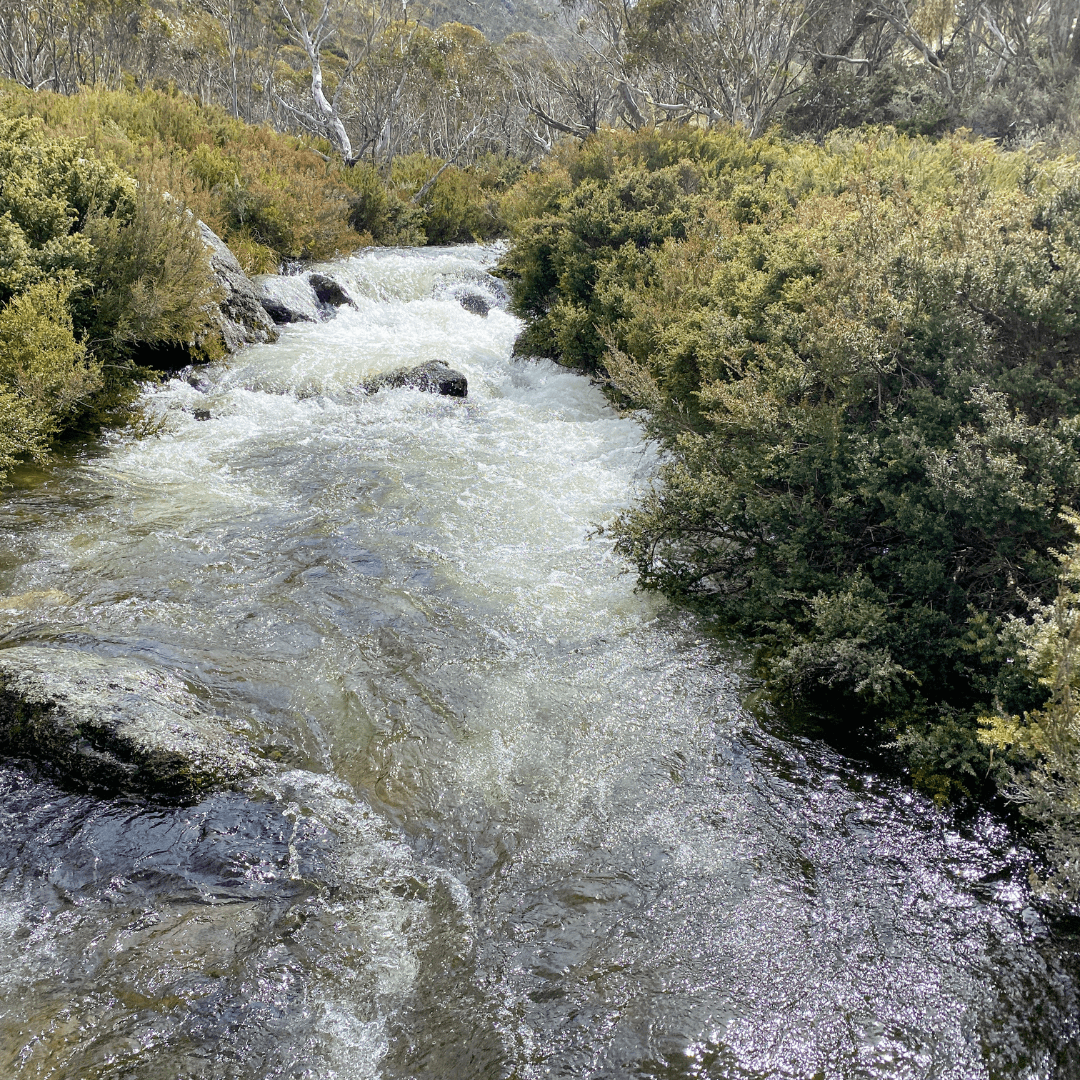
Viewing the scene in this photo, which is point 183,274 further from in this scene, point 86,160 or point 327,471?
point 327,471

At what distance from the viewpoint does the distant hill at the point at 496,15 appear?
75.4 m

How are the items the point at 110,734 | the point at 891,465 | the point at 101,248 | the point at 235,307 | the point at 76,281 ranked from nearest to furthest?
the point at 110,734 < the point at 891,465 < the point at 76,281 < the point at 101,248 < the point at 235,307

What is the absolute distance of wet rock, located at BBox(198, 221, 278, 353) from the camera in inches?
456

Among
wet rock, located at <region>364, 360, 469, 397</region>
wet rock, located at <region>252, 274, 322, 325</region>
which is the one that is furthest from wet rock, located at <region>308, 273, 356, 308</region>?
wet rock, located at <region>364, 360, 469, 397</region>

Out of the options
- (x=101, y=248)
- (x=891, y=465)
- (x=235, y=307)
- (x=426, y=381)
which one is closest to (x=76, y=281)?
(x=101, y=248)

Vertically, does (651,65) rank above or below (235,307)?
above

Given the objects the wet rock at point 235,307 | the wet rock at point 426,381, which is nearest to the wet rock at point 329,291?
the wet rock at point 235,307

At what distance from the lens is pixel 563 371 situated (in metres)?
11.9

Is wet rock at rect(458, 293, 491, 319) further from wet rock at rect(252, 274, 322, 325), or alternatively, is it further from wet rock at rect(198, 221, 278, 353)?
wet rock at rect(198, 221, 278, 353)

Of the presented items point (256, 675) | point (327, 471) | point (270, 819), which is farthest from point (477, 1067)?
point (327, 471)

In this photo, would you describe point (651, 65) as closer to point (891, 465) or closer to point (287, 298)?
point (287, 298)

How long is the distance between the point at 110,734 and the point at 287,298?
11900 millimetres

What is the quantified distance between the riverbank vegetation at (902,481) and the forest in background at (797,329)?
0.02 metres

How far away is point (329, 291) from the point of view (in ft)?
48.4
